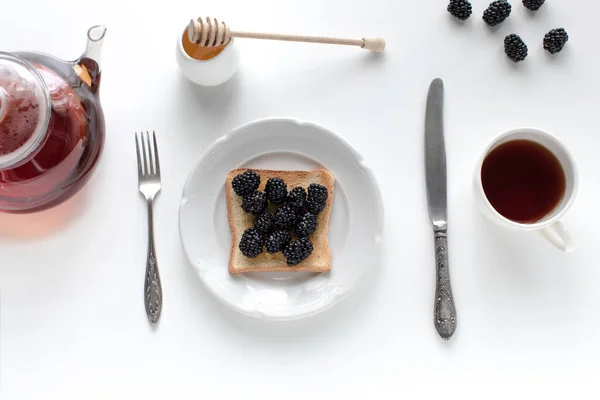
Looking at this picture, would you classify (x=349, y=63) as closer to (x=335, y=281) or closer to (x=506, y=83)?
(x=506, y=83)

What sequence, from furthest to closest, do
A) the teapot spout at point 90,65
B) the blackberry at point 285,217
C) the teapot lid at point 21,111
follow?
the blackberry at point 285,217
the teapot spout at point 90,65
the teapot lid at point 21,111

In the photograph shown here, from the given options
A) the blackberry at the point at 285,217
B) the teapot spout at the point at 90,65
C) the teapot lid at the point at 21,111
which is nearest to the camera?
the teapot lid at the point at 21,111

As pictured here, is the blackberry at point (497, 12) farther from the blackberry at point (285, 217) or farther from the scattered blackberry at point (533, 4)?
the blackberry at point (285, 217)

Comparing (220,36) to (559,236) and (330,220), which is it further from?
(559,236)

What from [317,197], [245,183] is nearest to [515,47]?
[317,197]

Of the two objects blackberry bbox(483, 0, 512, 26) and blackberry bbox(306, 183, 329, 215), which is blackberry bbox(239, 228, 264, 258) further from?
blackberry bbox(483, 0, 512, 26)

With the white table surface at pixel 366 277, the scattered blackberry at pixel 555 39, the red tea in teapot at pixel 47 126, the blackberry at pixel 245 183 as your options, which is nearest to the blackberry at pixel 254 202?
the blackberry at pixel 245 183

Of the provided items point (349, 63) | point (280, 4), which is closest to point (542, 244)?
point (349, 63)
